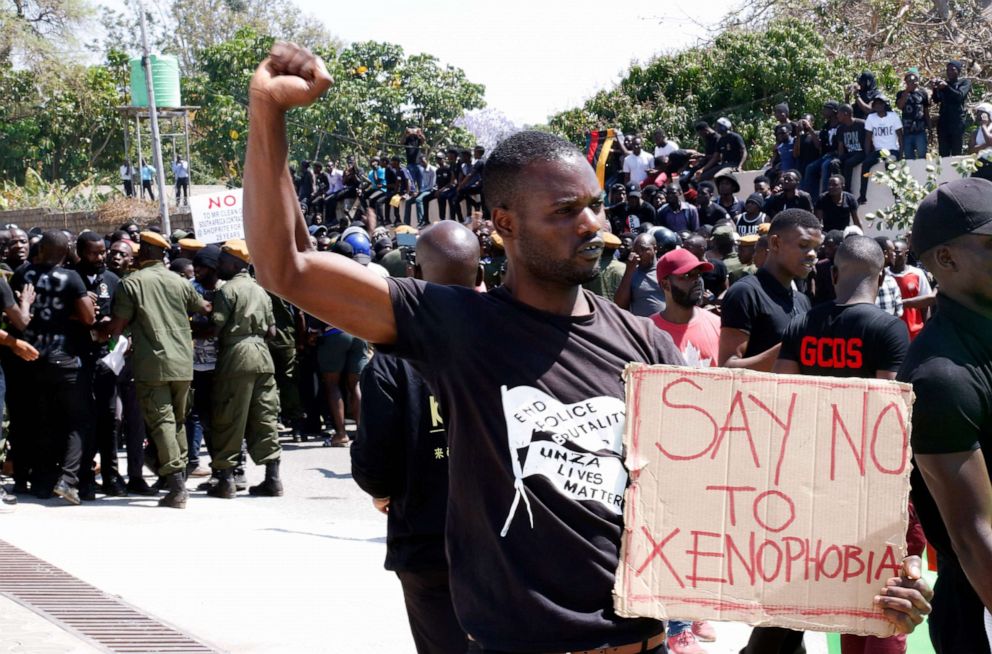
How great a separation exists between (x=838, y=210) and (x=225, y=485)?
29.0ft

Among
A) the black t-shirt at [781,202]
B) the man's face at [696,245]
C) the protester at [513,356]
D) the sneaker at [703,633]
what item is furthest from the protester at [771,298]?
the black t-shirt at [781,202]

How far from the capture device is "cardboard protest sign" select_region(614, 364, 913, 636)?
2748 mm

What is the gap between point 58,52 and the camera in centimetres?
4575

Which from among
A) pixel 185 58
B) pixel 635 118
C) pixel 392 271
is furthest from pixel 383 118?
pixel 392 271

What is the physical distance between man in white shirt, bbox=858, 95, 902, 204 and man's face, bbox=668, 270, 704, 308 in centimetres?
1163

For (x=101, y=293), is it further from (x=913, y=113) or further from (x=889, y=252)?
(x=913, y=113)

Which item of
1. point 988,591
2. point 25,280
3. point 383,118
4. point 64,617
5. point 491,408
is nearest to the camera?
point 491,408

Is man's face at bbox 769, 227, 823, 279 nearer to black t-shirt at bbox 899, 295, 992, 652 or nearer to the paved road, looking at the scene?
the paved road

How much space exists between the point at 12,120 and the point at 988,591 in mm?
46910

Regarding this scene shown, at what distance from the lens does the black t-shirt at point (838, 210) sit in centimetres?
1568

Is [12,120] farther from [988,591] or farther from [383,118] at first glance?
[988,591]

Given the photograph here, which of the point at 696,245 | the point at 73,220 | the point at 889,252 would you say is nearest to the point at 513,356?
the point at 889,252

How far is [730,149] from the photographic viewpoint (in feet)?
64.6

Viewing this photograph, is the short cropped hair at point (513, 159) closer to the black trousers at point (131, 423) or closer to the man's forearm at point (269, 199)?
the man's forearm at point (269, 199)
